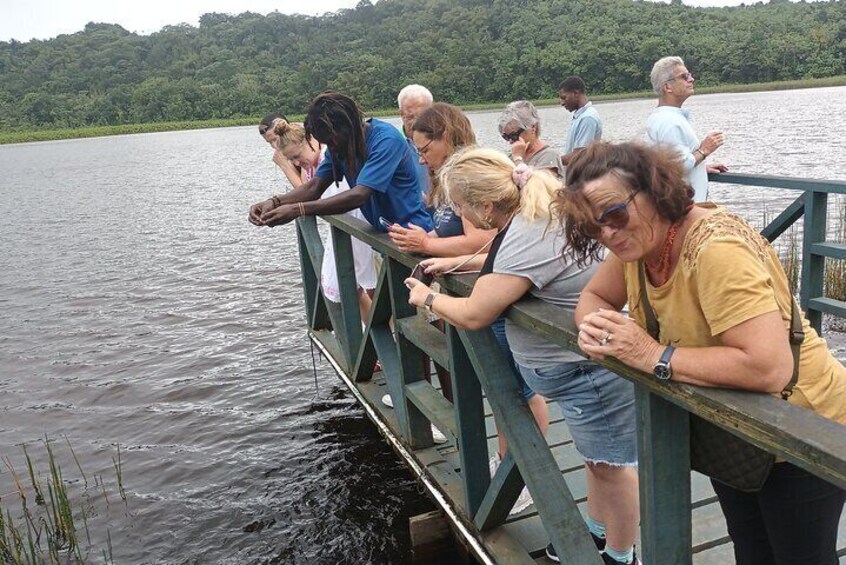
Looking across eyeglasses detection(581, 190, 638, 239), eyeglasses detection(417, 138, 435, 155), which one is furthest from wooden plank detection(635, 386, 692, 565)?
eyeglasses detection(417, 138, 435, 155)

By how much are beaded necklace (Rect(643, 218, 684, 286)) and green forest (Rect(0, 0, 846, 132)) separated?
68342mm

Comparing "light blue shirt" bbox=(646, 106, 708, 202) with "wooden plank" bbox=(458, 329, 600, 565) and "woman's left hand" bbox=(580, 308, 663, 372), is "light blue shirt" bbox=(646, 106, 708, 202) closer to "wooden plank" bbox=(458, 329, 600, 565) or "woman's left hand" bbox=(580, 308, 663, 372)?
"wooden plank" bbox=(458, 329, 600, 565)

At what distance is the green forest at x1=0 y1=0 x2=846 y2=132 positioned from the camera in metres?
67.4

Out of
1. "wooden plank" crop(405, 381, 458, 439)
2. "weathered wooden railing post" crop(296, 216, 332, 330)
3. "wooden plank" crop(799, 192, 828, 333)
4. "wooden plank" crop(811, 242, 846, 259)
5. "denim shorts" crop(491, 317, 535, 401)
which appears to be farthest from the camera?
"weathered wooden railing post" crop(296, 216, 332, 330)

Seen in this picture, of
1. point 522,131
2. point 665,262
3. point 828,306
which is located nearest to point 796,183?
point 828,306

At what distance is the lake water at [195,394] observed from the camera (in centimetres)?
519

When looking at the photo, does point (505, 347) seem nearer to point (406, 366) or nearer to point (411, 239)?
point (411, 239)

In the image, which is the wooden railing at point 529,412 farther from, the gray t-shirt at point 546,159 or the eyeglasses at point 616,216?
the gray t-shirt at point 546,159

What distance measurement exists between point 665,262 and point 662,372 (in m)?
0.29

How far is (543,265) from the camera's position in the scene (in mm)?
2369

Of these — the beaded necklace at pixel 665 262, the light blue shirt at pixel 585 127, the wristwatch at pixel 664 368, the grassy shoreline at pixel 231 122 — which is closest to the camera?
the wristwatch at pixel 664 368

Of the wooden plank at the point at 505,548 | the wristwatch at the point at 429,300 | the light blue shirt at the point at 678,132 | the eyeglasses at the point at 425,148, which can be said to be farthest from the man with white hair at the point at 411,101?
the wooden plank at the point at 505,548

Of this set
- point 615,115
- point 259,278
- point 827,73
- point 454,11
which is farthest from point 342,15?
point 259,278

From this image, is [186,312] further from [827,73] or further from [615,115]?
[827,73]
